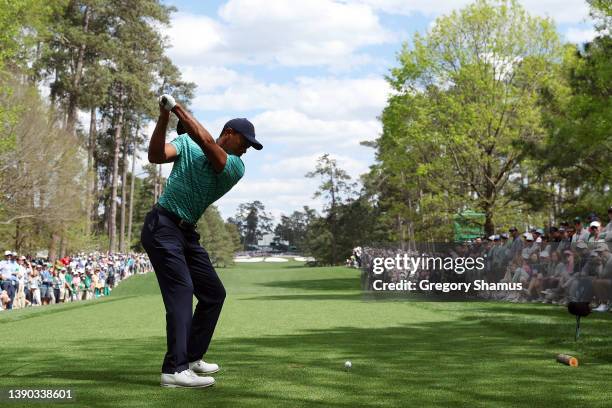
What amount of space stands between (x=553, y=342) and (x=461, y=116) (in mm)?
29023

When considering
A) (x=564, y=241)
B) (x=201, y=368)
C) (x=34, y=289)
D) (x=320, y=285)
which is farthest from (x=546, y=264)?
(x=320, y=285)

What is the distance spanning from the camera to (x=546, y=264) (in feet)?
65.8

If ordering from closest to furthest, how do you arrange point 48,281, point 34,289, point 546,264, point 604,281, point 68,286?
point 604,281 < point 546,264 < point 34,289 < point 48,281 < point 68,286

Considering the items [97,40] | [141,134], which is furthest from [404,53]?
[141,134]

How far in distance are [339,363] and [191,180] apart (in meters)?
2.50

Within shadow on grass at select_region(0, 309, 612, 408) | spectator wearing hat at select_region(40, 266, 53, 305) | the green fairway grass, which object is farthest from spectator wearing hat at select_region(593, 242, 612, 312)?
spectator wearing hat at select_region(40, 266, 53, 305)

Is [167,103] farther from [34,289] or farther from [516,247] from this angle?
[34,289]

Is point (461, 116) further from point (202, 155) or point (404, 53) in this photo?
point (202, 155)

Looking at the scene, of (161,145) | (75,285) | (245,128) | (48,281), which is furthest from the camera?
(75,285)

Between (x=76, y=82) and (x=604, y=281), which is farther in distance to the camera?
(x=76, y=82)

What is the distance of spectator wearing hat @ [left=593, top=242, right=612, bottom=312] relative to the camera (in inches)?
643

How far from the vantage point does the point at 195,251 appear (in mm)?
6910

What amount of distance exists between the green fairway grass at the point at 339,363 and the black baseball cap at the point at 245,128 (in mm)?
1913

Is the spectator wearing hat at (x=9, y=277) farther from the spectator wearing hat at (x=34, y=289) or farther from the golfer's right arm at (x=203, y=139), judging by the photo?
the golfer's right arm at (x=203, y=139)
